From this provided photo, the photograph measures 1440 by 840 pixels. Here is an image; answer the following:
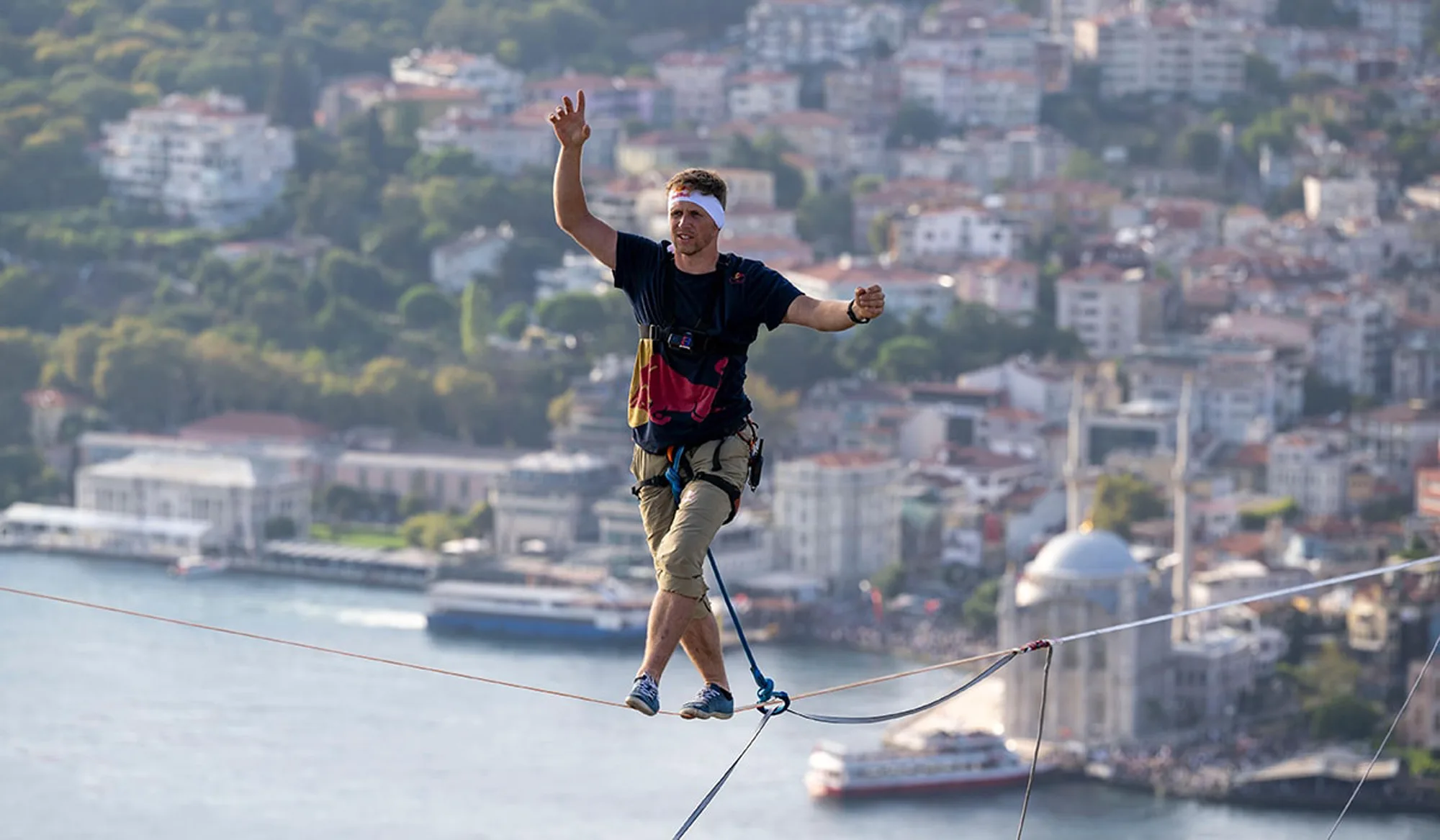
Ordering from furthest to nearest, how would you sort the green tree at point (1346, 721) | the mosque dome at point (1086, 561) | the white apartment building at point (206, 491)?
the white apartment building at point (206, 491) → the mosque dome at point (1086, 561) → the green tree at point (1346, 721)

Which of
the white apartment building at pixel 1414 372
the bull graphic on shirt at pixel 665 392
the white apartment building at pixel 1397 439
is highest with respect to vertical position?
the bull graphic on shirt at pixel 665 392

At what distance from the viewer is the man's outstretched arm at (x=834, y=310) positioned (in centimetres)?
330

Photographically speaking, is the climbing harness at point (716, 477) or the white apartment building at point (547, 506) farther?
the white apartment building at point (547, 506)

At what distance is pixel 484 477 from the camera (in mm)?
23078

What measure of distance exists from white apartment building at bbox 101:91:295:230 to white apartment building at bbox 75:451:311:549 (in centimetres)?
611

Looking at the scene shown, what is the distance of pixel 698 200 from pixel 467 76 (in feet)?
99.9

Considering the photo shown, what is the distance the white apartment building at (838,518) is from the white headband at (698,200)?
17.5 metres

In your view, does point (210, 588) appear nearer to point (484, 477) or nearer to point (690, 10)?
point (484, 477)

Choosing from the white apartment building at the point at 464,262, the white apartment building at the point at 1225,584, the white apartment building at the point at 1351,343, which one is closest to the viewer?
the white apartment building at the point at 1225,584

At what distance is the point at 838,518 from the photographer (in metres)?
21.1

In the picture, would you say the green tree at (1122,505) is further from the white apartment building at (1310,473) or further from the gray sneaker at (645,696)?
the gray sneaker at (645,696)

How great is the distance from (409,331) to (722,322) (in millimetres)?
23176

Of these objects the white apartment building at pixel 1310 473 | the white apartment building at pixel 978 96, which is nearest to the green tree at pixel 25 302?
the white apartment building at pixel 978 96

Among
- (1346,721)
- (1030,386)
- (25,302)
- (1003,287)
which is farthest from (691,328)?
(25,302)
